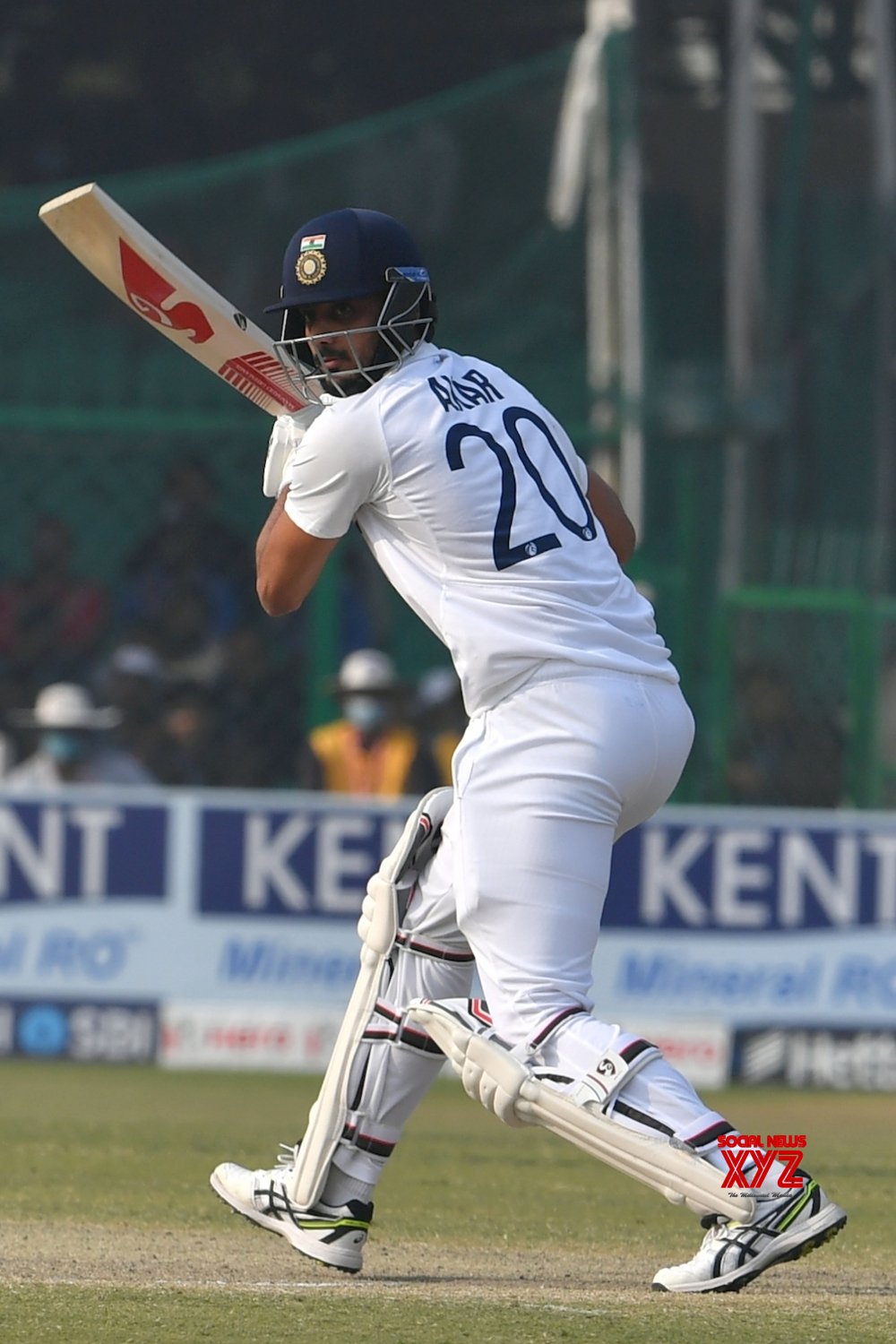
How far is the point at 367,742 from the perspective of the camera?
9914 millimetres

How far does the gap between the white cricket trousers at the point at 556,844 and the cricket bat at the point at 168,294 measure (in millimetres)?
926

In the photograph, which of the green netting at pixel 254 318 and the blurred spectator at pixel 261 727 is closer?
the green netting at pixel 254 318

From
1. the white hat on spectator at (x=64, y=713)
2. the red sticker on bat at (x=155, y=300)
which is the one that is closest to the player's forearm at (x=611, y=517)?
the red sticker on bat at (x=155, y=300)

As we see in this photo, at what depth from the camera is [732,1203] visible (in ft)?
12.4

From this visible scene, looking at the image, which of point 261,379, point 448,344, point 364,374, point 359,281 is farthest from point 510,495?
point 448,344

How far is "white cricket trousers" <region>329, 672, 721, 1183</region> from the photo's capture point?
393 centimetres

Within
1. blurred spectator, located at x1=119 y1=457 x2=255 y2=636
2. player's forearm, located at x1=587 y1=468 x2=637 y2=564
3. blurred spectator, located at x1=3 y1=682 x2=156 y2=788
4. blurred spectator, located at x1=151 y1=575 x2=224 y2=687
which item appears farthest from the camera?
blurred spectator, located at x1=151 y1=575 x2=224 y2=687

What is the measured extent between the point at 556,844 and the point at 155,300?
1.48m

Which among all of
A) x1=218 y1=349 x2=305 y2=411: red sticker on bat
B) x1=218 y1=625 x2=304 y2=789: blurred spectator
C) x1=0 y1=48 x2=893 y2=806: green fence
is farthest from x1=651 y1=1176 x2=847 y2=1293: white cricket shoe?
x1=218 y1=625 x2=304 y2=789: blurred spectator

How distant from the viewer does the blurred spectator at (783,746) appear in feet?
32.5

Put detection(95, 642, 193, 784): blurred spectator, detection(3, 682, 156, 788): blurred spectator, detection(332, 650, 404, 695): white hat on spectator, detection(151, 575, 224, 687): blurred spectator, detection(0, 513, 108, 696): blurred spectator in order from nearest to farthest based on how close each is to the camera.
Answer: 1. detection(3, 682, 156, 788): blurred spectator
2. detection(332, 650, 404, 695): white hat on spectator
3. detection(95, 642, 193, 784): blurred spectator
4. detection(151, 575, 224, 687): blurred spectator
5. detection(0, 513, 108, 696): blurred spectator

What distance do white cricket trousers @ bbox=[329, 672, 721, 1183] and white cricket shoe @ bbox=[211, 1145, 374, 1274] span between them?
53cm

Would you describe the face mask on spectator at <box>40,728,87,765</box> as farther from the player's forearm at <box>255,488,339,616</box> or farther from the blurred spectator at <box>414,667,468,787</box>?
the player's forearm at <box>255,488,339,616</box>

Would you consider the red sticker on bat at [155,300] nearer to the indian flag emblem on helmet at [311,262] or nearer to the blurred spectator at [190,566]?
the indian flag emblem on helmet at [311,262]
